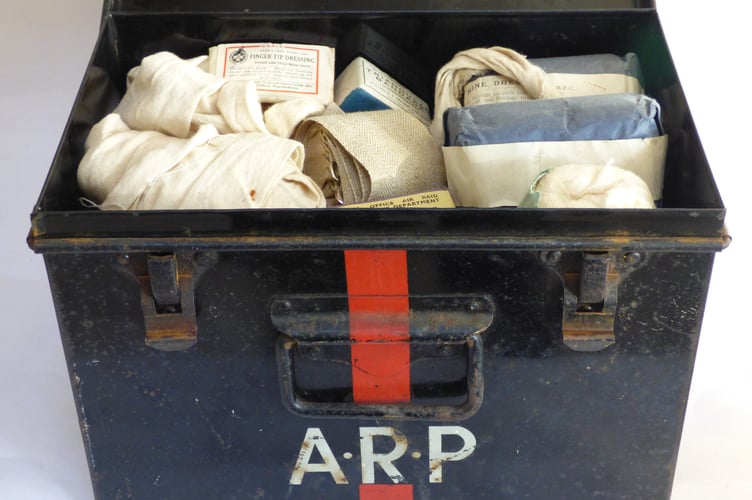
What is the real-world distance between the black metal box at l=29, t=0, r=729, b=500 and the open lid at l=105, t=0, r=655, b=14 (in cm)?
22

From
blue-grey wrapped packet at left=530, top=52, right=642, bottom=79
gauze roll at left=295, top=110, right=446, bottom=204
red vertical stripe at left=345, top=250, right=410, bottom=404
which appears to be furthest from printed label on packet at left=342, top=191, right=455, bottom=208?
blue-grey wrapped packet at left=530, top=52, right=642, bottom=79

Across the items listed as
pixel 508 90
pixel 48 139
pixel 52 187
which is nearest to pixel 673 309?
pixel 508 90

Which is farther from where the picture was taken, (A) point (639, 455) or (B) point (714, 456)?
(B) point (714, 456)

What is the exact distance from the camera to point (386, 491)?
44.3 inches

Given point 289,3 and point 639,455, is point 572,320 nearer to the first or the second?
point 639,455

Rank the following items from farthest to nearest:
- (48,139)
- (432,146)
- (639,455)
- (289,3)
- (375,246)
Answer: (48,139), (289,3), (432,146), (639,455), (375,246)

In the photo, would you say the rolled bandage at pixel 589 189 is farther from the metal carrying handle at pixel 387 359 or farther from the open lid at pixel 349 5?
the open lid at pixel 349 5

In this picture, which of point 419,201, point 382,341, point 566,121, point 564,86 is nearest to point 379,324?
point 382,341

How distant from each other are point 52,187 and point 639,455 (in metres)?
0.59

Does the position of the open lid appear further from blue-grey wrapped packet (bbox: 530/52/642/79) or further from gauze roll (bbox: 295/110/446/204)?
gauze roll (bbox: 295/110/446/204)

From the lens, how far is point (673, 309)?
101cm

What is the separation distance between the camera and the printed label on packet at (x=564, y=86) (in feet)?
4.18

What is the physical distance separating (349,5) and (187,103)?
0.26 m

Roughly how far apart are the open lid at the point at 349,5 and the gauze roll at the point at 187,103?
0.48ft
